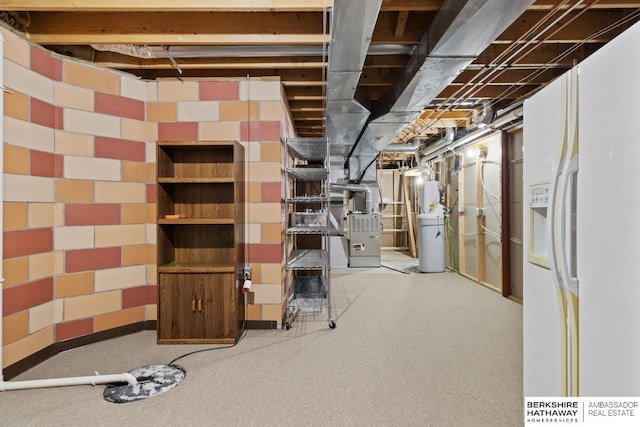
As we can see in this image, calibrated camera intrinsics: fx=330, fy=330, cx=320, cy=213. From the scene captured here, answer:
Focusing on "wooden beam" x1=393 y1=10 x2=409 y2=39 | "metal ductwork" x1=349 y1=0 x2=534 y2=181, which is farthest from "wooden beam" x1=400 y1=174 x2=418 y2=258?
"wooden beam" x1=393 y1=10 x2=409 y2=39

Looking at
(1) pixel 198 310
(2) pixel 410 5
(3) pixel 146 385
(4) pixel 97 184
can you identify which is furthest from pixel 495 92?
(3) pixel 146 385

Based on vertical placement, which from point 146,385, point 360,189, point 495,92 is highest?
point 495,92

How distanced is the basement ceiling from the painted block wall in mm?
215

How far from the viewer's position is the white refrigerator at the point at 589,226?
908 millimetres

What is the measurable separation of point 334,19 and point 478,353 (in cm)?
256

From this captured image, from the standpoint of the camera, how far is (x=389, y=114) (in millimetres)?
3340

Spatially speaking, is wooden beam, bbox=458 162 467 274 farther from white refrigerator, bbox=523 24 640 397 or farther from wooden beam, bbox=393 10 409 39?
white refrigerator, bbox=523 24 640 397

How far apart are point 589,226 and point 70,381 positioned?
2829 millimetres

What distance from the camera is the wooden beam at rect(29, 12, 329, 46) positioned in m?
2.44

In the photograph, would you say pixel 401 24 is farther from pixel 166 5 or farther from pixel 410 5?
pixel 166 5

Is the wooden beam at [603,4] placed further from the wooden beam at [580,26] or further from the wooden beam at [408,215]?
the wooden beam at [408,215]

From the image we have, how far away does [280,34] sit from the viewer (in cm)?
248

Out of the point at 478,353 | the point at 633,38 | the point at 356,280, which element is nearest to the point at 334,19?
the point at 633,38

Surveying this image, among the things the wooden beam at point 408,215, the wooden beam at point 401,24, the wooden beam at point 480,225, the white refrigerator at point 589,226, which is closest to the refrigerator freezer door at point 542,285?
the white refrigerator at point 589,226
